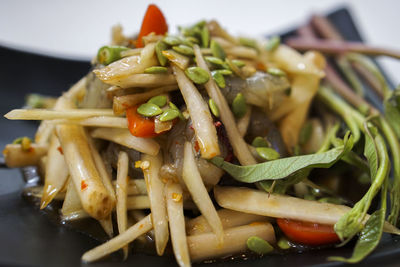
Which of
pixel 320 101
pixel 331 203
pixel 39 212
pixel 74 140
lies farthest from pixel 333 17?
pixel 39 212

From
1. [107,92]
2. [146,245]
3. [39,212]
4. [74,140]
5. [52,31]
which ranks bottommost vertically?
[146,245]

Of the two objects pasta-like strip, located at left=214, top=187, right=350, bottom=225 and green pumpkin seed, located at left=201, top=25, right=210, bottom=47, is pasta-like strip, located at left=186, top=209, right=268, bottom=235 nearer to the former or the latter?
pasta-like strip, located at left=214, top=187, right=350, bottom=225

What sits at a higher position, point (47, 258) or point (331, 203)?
point (47, 258)

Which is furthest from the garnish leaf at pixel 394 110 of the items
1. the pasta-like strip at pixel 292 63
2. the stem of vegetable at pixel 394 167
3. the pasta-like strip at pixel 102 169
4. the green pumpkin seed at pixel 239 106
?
the pasta-like strip at pixel 102 169

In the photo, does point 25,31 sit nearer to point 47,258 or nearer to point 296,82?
point 296,82

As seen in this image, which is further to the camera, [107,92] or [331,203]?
[107,92]

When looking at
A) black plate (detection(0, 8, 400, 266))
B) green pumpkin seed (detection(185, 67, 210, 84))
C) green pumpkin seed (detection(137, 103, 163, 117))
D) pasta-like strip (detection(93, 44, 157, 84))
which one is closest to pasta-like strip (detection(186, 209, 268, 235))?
black plate (detection(0, 8, 400, 266))
